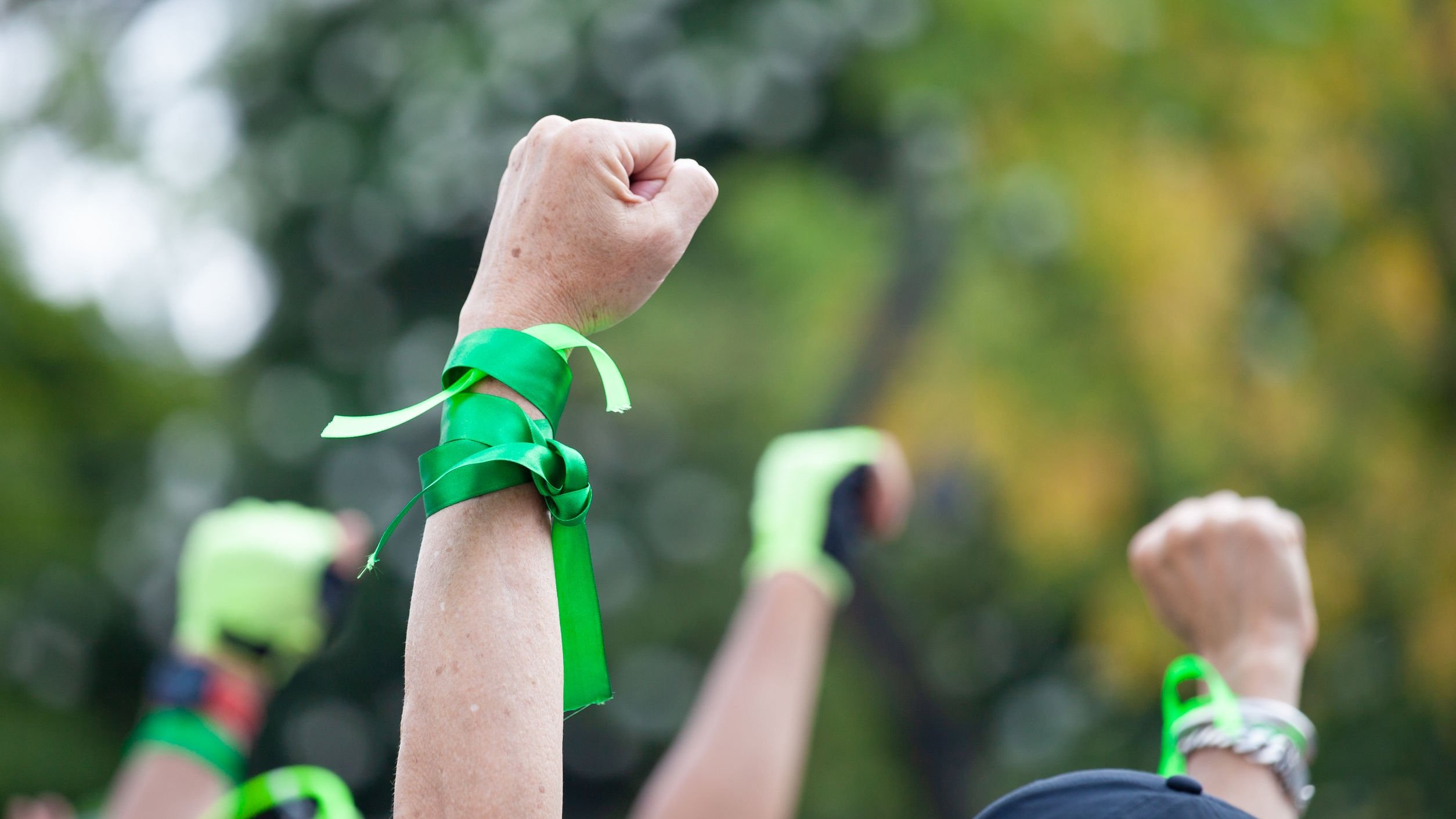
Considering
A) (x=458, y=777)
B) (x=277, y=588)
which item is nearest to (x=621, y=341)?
(x=277, y=588)

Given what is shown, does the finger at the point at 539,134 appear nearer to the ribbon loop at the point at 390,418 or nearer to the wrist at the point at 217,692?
the ribbon loop at the point at 390,418

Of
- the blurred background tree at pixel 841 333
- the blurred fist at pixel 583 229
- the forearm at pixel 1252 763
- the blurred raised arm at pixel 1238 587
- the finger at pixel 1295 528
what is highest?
the blurred fist at pixel 583 229

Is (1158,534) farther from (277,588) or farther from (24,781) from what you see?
(24,781)

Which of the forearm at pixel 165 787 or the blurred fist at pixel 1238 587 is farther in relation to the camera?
the forearm at pixel 165 787

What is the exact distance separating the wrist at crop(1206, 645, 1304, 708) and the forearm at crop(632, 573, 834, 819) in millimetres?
770

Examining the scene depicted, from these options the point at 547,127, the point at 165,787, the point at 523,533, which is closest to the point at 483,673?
the point at 523,533

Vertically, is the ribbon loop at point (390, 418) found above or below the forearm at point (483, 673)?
above

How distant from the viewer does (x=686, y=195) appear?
1.16 m

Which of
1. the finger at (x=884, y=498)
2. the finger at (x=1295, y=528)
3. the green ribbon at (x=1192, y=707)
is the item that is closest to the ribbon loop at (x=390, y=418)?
the green ribbon at (x=1192, y=707)

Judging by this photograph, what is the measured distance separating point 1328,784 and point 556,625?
826cm

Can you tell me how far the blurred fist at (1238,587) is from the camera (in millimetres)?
1492

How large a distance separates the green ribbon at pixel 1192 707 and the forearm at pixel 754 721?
718mm

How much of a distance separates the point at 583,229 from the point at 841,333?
8071 mm

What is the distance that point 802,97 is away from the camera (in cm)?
1020
